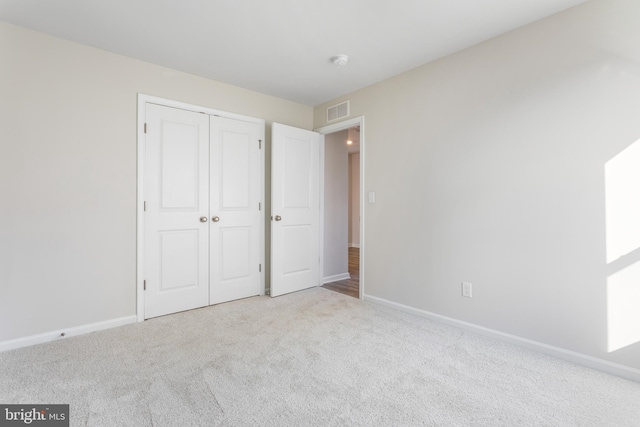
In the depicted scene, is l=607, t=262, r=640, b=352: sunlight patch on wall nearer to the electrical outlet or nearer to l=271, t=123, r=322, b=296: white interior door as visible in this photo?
the electrical outlet

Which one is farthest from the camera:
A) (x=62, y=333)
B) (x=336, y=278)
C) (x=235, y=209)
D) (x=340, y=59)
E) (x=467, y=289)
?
(x=336, y=278)

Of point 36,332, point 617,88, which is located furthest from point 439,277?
point 36,332

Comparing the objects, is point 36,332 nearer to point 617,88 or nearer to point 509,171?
point 509,171

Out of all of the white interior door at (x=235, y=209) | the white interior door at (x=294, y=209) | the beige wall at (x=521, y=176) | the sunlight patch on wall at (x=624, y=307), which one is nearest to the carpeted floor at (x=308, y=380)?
the sunlight patch on wall at (x=624, y=307)

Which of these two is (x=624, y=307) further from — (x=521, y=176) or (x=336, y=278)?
(x=336, y=278)

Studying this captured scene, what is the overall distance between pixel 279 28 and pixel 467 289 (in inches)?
104

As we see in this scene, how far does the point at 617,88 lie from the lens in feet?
6.28

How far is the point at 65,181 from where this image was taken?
2.47 meters

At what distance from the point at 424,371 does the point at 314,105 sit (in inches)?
135

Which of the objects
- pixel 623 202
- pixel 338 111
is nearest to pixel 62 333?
pixel 338 111

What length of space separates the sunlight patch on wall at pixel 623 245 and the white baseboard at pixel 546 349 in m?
0.12

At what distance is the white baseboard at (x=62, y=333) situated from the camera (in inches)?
88.6

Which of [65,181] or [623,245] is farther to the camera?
[65,181]

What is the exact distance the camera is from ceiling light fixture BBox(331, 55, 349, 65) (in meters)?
2.74
